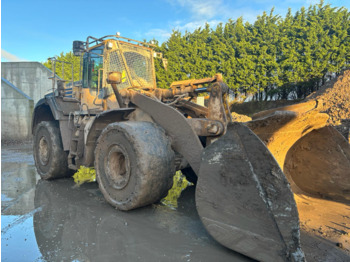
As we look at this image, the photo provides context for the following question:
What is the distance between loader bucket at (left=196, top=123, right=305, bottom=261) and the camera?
6.82 ft

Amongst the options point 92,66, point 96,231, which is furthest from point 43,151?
point 96,231

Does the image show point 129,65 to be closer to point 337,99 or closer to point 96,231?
point 96,231

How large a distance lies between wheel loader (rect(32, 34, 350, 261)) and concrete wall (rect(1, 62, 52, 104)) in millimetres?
18617

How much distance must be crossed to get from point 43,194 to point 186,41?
17796 mm

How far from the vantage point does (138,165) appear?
313 centimetres

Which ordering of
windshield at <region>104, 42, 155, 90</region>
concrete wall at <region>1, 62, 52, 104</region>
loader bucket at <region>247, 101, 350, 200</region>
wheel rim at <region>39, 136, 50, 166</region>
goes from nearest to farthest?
1. loader bucket at <region>247, 101, 350, 200</region>
2. windshield at <region>104, 42, 155, 90</region>
3. wheel rim at <region>39, 136, 50, 166</region>
4. concrete wall at <region>1, 62, 52, 104</region>

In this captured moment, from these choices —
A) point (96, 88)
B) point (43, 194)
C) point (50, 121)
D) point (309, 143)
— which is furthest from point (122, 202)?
point (50, 121)

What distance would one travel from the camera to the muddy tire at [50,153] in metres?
5.49

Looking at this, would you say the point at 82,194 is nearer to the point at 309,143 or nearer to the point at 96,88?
the point at 96,88

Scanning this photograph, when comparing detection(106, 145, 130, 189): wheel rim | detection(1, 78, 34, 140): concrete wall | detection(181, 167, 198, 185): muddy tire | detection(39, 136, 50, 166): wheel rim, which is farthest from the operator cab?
detection(1, 78, 34, 140): concrete wall

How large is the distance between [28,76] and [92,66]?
68.0ft

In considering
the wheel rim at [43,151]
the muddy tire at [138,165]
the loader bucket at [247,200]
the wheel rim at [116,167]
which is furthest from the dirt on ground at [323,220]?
the wheel rim at [43,151]

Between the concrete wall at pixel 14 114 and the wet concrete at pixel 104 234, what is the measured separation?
12232 millimetres

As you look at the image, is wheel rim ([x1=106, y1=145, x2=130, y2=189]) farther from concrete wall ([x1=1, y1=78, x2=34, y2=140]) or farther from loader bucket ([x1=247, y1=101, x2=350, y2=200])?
concrete wall ([x1=1, y1=78, x2=34, y2=140])
